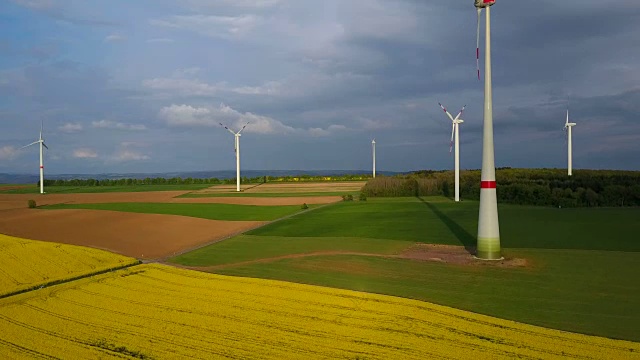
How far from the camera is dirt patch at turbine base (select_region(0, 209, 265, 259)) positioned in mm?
32294

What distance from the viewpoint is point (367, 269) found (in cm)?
2258

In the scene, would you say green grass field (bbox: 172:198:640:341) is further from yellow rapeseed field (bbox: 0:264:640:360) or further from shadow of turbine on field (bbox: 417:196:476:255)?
yellow rapeseed field (bbox: 0:264:640:360)

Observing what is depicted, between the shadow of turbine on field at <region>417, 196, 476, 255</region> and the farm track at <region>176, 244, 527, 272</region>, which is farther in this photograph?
the shadow of turbine on field at <region>417, 196, 476, 255</region>

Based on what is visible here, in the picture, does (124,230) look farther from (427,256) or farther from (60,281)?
(427,256)

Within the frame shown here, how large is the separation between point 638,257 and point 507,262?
5485 mm

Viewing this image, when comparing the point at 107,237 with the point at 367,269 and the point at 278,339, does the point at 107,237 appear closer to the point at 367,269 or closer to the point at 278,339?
the point at 367,269

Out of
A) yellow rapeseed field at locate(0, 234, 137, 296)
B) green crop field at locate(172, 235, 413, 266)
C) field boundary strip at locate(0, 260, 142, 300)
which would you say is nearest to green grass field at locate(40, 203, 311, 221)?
green crop field at locate(172, 235, 413, 266)

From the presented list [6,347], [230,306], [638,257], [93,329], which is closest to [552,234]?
[638,257]

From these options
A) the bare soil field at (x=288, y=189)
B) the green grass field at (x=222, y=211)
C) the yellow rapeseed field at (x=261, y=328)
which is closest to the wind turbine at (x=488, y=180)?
the yellow rapeseed field at (x=261, y=328)

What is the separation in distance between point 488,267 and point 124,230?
26.8 m

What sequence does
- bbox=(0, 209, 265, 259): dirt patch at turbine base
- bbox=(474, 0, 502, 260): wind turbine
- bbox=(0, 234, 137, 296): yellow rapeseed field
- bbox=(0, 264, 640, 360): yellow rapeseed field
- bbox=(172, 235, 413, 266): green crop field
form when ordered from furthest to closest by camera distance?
bbox=(0, 209, 265, 259): dirt patch at turbine base, bbox=(172, 235, 413, 266): green crop field, bbox=(474, 0, 502, 260): wind turbine, bbox=(0, 234, 137, 296): yellow rapeseed field, bbox=(0, 264, 640, 360): yellow rapeseed field

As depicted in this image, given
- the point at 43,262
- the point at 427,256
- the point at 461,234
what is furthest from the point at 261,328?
the point at 461,234

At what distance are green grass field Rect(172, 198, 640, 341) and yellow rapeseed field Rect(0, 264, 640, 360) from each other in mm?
1463

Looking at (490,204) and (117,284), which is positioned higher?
(490,204)
